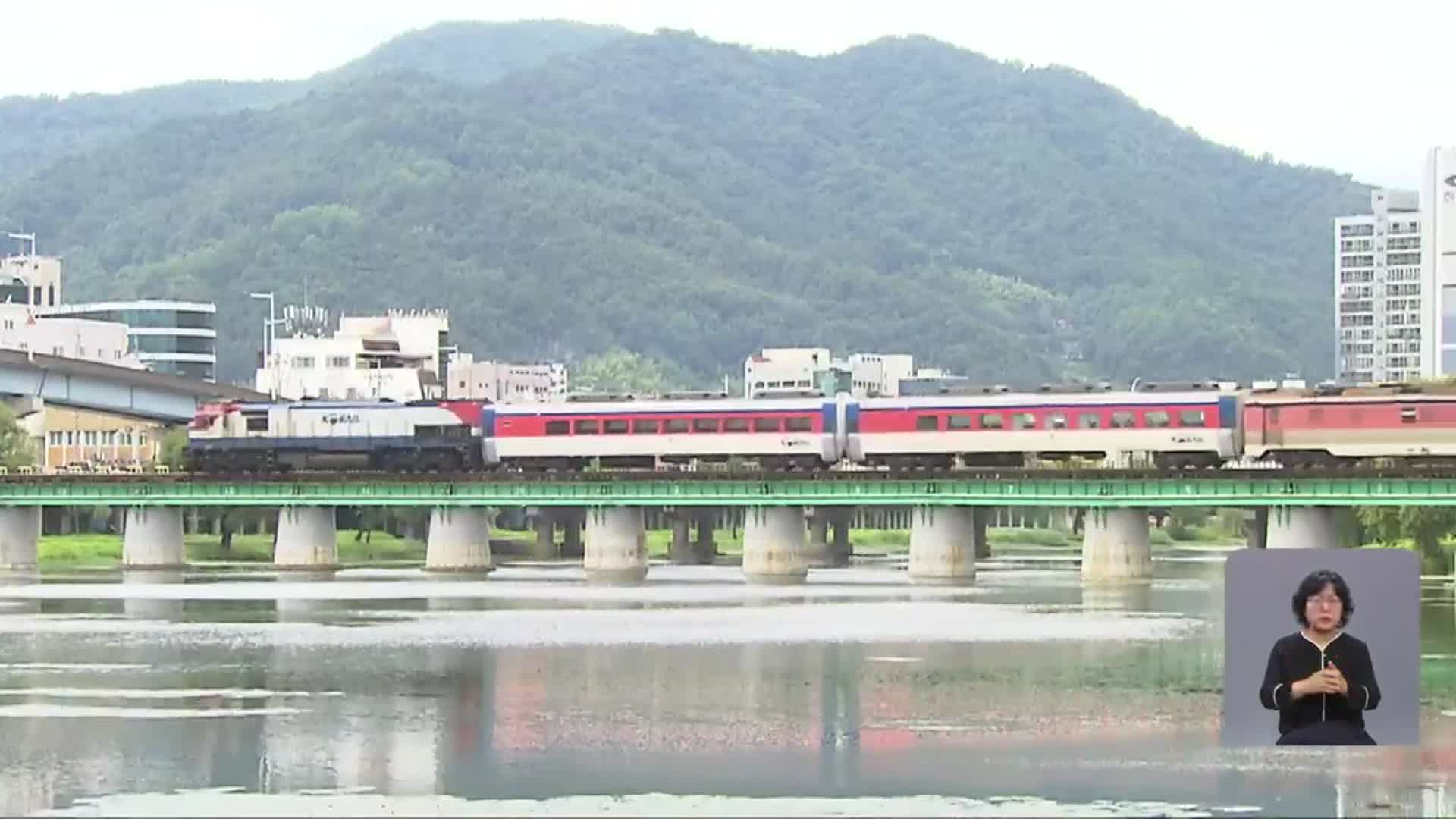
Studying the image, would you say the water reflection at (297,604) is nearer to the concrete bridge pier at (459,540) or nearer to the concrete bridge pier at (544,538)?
the concrete bridge pier at (459,540)

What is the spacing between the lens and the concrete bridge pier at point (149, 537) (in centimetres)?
12781

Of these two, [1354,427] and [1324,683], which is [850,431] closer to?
[1354,427]

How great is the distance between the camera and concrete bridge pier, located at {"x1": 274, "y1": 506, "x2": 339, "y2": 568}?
126 m

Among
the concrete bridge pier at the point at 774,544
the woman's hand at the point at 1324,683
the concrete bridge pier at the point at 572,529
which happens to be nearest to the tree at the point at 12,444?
the concrete bridge pier at the point at 572,529

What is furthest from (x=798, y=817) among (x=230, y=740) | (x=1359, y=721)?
(x=230, y=740)

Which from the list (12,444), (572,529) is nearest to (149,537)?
(572,529)

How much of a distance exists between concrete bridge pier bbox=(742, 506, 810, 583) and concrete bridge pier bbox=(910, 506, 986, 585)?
545 cm

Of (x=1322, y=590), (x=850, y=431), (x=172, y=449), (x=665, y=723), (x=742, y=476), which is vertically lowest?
(x=665, y=723)

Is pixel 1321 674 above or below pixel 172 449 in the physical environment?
below

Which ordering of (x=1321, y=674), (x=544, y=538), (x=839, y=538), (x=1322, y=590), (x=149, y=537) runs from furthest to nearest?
(x=544, y=538) → (x=839, y=538) → (x=149, y=537) → (x=1321, y=674) → (x=1322, y=590)

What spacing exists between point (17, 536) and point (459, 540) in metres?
20.1

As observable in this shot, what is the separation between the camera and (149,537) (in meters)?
128

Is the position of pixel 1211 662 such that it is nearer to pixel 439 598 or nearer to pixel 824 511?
pixel 439 598

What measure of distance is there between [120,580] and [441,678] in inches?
2017
